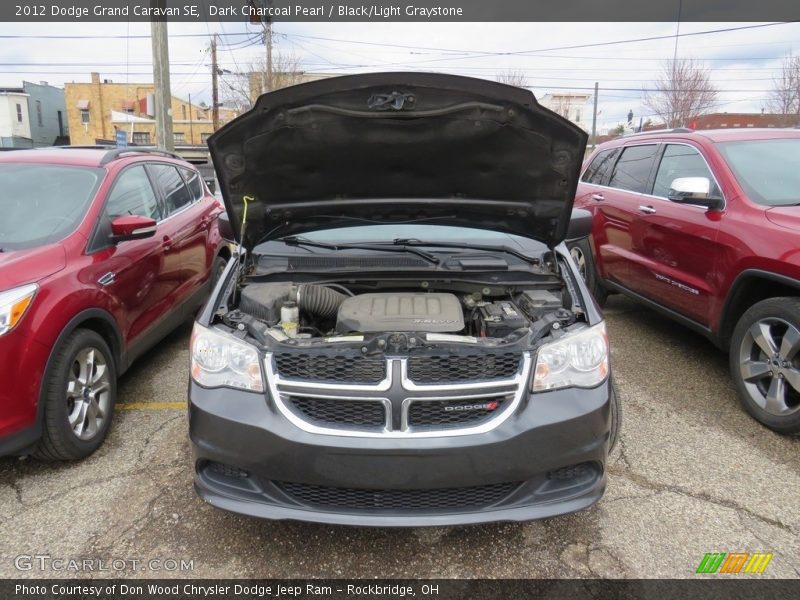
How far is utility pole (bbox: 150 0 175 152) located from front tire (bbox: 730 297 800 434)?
10149mm

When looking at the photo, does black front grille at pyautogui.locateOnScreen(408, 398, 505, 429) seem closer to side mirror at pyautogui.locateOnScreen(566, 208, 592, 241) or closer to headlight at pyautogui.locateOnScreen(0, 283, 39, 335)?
side mirror at pyautogui.locateOnScreen(566, 208, 592, 241)

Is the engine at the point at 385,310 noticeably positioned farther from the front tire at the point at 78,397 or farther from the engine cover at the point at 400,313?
the front tire at the point at 78,397

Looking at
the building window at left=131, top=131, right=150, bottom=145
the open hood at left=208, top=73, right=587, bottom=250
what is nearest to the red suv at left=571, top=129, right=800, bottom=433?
the open hood at left=208, top=73, right=587, bottom=250

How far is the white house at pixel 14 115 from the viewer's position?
122 feet

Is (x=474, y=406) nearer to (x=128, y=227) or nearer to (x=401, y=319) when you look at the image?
(x=401, y=319)

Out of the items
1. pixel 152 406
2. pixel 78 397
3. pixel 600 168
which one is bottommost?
pixel 152 406

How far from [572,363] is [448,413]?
1.82 ft

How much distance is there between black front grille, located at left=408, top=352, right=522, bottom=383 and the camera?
2127 millimetres

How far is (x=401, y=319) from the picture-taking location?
8.29 feet

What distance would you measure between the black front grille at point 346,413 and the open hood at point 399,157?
1.28 metres

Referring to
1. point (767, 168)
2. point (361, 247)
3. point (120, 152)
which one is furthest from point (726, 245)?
point (120, 152)

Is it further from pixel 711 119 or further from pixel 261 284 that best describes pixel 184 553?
pixel 711 119

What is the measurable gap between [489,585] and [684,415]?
2.13 meters

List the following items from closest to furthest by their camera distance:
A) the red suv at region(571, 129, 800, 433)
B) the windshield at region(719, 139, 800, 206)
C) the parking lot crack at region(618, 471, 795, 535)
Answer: the parking lot crack at region(618, 471, 795, 535) → the red suv at region(571, 129, 800, 433) → the windshield at region(719, 139, 800, 206)
